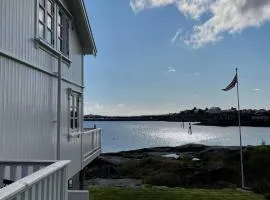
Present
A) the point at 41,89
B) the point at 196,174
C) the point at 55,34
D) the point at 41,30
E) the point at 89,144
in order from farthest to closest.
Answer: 1. the point at 196,174
2. the point at 89,144
3. the point at 55,34
4. the point at 41,30
5. the point at 41,89

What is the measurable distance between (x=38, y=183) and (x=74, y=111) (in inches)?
501

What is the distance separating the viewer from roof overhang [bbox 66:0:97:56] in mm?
16609

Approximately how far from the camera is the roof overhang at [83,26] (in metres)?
16.6

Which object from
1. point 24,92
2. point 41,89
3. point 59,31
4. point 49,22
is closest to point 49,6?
point 49,22

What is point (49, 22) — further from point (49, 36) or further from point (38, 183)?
point (38, 183)

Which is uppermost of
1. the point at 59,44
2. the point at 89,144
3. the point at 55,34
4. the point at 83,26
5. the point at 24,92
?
the point at 83,26

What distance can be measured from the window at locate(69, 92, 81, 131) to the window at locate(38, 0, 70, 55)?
2216mm

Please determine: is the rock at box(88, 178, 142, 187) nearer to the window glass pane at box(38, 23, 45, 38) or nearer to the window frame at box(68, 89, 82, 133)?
the window frame at box(68, 89, 82, 133)

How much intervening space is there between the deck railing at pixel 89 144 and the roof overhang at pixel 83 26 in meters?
3.59

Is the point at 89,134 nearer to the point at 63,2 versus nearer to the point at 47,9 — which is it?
the point at 63,2

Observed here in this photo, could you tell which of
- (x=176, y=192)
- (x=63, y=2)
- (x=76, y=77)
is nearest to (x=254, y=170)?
(x=176, y=192)

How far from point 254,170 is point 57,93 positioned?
28.4 meters

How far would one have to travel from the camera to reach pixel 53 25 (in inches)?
530

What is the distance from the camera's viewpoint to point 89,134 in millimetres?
20281
